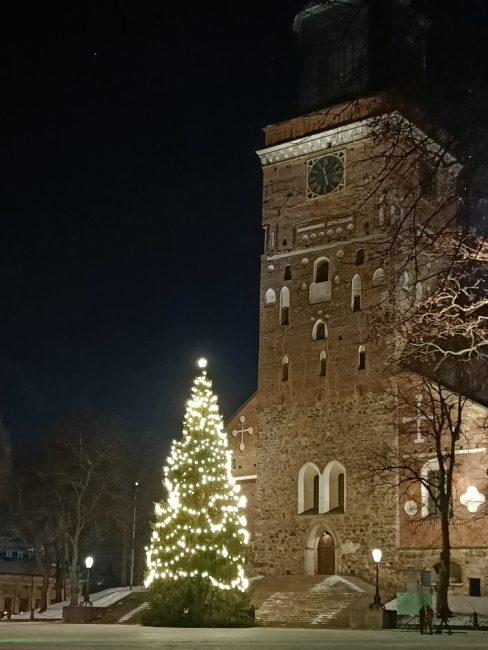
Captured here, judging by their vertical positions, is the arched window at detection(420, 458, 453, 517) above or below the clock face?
below

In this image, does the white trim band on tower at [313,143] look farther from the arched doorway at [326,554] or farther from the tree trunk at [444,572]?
the arched doorway at [326,554]

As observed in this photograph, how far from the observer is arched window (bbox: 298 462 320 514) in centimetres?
3756

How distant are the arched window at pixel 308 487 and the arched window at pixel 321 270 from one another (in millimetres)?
7887

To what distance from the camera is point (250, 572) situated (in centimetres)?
3731

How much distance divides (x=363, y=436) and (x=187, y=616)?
45.9 feet

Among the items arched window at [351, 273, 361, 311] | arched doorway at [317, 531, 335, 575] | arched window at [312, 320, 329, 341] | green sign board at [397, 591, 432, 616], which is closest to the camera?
green sign board at [397, 591, 432, 616]

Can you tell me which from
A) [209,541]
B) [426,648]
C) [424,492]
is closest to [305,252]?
[424,492]

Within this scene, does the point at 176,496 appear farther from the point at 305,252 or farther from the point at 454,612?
the point at 305,252

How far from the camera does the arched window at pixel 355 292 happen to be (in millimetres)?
37969

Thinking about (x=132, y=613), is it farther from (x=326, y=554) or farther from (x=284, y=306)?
(x=284, y=306)

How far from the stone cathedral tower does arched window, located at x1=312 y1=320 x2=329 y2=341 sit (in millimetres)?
68

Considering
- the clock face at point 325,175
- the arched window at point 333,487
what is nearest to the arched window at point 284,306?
the clock face at point 325,175

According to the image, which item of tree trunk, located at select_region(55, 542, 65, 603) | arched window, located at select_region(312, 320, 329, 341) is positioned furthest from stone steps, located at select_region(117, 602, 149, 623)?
tree trunk, located at select_region(55, 542, 65, 603)

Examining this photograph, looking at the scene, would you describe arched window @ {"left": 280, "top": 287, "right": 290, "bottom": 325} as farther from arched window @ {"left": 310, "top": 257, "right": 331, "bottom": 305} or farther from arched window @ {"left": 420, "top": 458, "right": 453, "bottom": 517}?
arched window @ {"left": 420, "top": 458, "right": 453, "bottom": 517}
